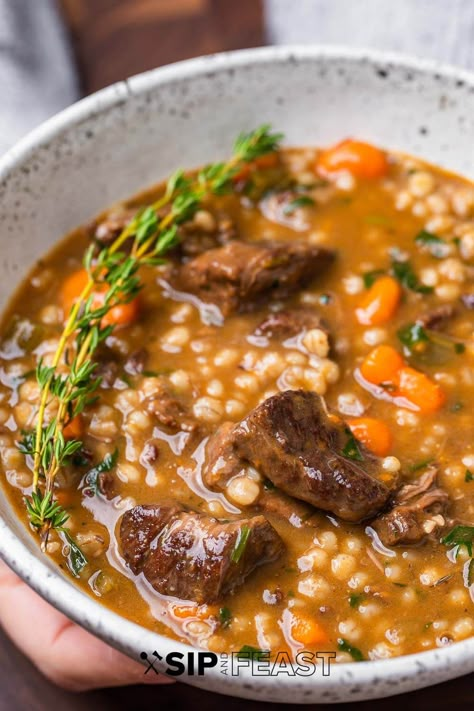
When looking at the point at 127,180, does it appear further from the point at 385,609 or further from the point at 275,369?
the point at 385,609

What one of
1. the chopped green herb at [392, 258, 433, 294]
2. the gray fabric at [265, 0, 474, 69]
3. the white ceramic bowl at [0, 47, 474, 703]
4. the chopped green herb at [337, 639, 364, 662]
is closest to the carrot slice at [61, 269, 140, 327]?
the white ceramic bowl at [0, 47, 474, 703]

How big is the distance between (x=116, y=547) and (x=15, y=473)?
1.67ft

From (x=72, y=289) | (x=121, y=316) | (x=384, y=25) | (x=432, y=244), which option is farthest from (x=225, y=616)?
(x=384, y=25)

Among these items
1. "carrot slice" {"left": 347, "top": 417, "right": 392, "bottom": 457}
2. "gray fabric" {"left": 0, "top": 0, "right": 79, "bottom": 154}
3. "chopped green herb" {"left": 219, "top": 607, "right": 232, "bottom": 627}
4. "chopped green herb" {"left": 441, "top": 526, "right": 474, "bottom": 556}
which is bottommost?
"chopped green herb" {"left": 441, "top": 526, "right": 474, "bottom": 556}

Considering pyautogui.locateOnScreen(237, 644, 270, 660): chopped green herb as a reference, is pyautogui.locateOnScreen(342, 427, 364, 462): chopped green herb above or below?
above

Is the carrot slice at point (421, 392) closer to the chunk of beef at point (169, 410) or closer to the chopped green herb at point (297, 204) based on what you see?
the chunk of beef at point (169, 410)

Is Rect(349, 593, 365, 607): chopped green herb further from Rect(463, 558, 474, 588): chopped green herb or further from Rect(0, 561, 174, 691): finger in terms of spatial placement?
Rect(0, 561, 174, 691): finger

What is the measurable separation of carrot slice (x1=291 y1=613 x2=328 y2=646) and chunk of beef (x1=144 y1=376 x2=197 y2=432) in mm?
846

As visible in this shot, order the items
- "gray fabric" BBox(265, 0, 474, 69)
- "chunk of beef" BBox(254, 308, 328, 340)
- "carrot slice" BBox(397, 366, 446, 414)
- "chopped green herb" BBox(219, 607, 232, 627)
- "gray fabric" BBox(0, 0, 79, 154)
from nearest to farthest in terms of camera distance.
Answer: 1. "chopped green herb" BBox(219, 607, 232, 627)
2. "carrot slice" BBox(397, 366, 446, 414)
3. "chunk of beef" BBox(254, 308, 328, 340)
4. "gray fabric" BBox(0, 0, 79, 154)
5. "gray fabric" BBox(265, 0, 474, 69)

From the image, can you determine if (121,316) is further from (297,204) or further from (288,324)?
(297,204)

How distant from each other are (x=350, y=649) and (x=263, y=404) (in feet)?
2.97

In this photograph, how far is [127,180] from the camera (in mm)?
4695

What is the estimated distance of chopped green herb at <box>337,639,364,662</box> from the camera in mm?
3264

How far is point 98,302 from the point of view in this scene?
4.20 meters
